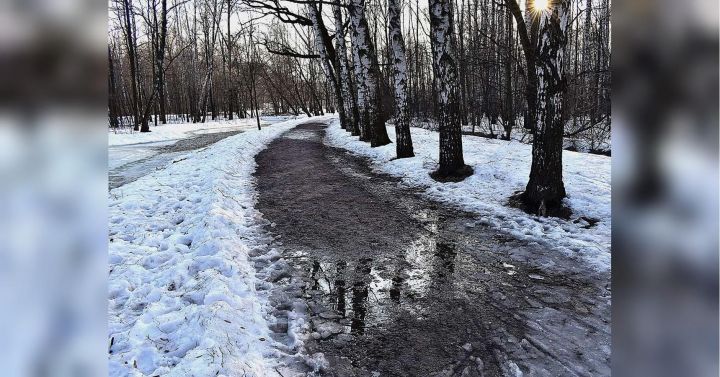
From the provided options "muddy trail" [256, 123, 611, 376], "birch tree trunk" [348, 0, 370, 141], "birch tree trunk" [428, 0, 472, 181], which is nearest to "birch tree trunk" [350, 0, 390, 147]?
"birch tree trunk" [348, 0, 370, 141]

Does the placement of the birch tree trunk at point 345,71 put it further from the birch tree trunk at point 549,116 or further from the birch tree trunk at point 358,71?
the birch tree trunk at point 549,116

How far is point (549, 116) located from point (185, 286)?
5489 mm

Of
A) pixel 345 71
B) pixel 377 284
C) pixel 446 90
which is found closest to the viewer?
pixel 377 284

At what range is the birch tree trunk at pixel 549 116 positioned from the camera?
20.9 feet

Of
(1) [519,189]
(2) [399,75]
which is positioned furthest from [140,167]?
(1) [519,189]

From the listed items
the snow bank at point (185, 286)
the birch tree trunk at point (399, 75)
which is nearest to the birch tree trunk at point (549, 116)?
the snow bank at point (185, 286)

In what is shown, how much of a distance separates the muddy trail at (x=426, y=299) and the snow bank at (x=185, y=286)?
29cm

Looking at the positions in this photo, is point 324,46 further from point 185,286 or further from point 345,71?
point 185,286

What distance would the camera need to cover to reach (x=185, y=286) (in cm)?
430

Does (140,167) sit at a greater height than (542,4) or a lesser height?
lesser

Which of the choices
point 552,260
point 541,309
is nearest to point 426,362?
point 541,309

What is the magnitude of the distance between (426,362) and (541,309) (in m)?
1.37
